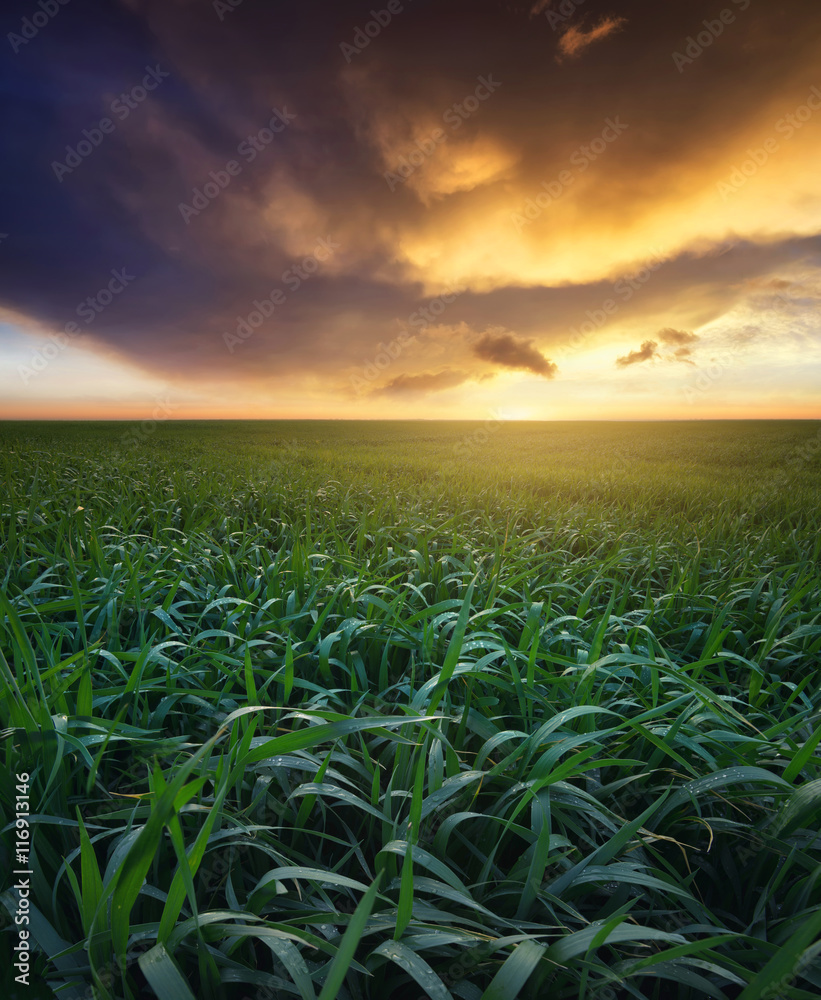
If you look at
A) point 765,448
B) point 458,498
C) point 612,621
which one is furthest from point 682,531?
point 765,448

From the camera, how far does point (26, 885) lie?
3.61 feet

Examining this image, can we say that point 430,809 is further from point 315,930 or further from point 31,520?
point 31,520

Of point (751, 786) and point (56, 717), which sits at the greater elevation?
point (56, 717)

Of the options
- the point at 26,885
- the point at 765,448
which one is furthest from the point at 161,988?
the point at 765,448

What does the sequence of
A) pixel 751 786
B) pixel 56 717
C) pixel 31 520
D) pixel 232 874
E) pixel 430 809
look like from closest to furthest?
pixel 232 874 → pixel 430 809 → pixel 56 717 → pixel 751 786 → pixel 31 520

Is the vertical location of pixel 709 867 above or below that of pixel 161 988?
below

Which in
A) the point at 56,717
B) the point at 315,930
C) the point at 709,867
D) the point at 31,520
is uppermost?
the point at 31,520

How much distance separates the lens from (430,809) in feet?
4.33

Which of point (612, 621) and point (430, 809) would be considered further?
point (612, 621)

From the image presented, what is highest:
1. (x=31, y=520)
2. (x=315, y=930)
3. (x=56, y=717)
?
(x=31, y=520)

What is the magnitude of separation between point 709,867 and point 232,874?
1.39 m

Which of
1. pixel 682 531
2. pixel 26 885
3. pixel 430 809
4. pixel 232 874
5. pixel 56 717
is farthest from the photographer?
pixel 682 531

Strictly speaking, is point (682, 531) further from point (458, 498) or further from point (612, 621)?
point (612, 621)

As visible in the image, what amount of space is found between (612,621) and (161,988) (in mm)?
2544
